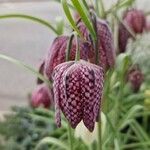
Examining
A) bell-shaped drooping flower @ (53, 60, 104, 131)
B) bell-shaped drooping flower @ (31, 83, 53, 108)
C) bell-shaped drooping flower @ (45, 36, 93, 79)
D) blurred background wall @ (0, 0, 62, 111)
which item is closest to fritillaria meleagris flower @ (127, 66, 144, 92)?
bell-shaped drooping flower @ (31, 83, 53, 108)

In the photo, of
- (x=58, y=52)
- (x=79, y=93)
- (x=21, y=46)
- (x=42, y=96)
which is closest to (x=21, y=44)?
(x=21, y=46)

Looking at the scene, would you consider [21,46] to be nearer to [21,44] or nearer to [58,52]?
[21,44]

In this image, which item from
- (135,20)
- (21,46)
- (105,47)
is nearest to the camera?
(105,47)

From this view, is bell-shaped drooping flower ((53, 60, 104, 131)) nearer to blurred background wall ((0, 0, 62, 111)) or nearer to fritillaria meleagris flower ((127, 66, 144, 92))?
fritillaria meleagris flower ((127, 66, 144, 92))

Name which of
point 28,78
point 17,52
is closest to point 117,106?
point 28,78

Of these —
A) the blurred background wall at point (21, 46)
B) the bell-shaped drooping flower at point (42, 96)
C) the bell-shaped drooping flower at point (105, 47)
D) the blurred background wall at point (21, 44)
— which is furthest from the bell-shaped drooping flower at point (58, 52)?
the blurred background wall at point (21, 46)

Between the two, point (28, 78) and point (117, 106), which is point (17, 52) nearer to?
point (28, 78)
